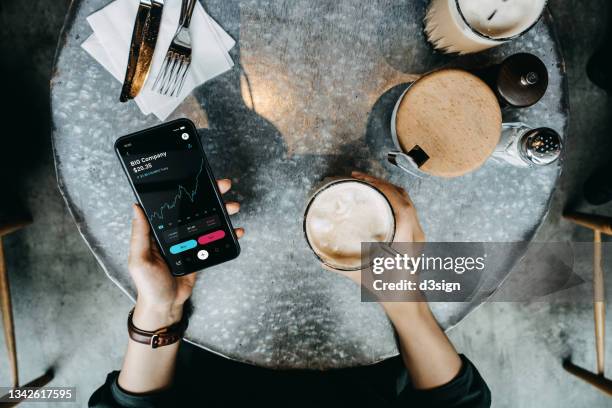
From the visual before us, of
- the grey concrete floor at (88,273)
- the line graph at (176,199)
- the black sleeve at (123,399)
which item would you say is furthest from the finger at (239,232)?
the grey concrete floor at (88,273)

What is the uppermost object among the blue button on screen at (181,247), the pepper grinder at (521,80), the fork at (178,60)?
the fork at (178,60)

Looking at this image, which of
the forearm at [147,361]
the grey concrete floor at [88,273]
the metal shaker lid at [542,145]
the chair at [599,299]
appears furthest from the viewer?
the grey concrete floor at [88,273]

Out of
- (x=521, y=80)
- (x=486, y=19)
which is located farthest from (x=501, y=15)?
(x=521, y=80)

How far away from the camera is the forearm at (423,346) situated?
1.00 meters

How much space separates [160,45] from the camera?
91 cm

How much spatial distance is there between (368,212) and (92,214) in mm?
652

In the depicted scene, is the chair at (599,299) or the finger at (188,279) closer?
the finger at (188,279)

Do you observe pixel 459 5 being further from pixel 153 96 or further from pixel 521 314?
pixel 521 314

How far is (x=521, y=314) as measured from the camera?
6.11 feet

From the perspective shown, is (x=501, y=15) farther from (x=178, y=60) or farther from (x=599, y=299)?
(x=599, y=299)

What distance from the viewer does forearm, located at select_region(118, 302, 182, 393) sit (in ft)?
3.29

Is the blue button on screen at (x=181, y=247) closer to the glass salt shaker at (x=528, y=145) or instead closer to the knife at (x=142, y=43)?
the knife at (x=142, y=43)

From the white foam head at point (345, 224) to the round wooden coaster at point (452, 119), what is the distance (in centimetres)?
15

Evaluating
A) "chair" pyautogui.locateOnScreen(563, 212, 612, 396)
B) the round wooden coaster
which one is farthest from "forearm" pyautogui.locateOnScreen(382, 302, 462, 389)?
"chair" pyautogui.locateOnScreen(563, 212, 612, 396)
